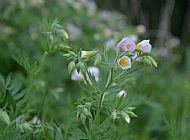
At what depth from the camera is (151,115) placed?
3033mm

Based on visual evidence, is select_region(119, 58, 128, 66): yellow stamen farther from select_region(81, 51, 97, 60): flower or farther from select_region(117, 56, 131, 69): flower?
select_region(81, 51, 97, 60): flower

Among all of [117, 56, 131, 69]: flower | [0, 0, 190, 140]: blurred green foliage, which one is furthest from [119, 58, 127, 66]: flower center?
[0, 0, 190, 140]: blurred green foliage

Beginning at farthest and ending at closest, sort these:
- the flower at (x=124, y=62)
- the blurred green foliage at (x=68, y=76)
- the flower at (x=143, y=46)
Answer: the blurred green foliage at (x=68, y=76)
the flower at (x=143, y=46)
the flower at (x=124, y=62)

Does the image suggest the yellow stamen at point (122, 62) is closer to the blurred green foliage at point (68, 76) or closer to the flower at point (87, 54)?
the flower at point (87, 54)

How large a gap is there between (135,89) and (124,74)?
1137 mm

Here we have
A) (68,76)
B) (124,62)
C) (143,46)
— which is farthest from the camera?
(68,76)

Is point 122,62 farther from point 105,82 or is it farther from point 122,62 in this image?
point 105,82

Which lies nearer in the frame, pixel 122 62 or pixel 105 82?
pixel 122 62

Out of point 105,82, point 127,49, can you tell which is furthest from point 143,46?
point 105,82

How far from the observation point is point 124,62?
1.71 meters

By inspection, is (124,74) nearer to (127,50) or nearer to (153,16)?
(127,50)

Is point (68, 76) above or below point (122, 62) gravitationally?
below

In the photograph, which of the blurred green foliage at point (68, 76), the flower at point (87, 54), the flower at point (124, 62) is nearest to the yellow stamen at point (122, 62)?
the flower at point (124, 62)

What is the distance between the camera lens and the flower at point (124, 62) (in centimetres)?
171
